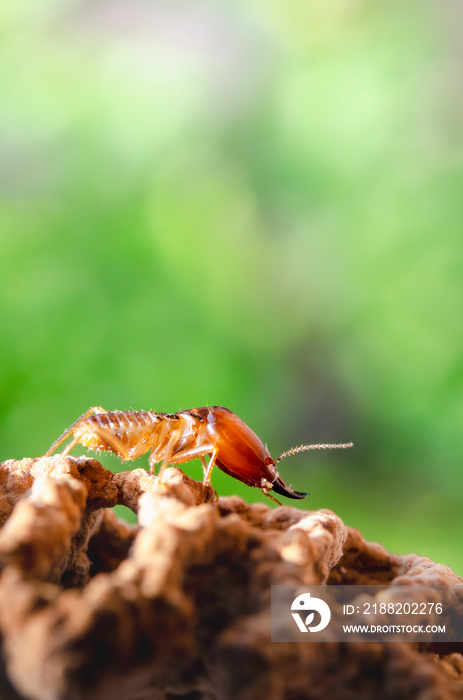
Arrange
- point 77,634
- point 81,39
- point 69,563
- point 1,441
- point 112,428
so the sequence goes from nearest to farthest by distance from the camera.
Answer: point 77,634 < point 69,563 < point 112,428 < point 1,441 < point 81,39

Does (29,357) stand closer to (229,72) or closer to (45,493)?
(229,72)

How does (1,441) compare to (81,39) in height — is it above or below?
below

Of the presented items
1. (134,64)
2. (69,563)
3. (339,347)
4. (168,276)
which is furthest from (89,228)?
(69,563)

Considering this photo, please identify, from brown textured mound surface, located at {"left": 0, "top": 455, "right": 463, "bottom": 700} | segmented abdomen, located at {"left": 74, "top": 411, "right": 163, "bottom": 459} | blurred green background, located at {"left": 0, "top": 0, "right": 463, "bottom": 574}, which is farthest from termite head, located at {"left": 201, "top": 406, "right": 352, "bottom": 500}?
blurred green background, located at {"left": 0, "top": 0, "right": 463, "bottom": 574}

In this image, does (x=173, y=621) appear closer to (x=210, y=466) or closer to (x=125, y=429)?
(x=210, y=466)

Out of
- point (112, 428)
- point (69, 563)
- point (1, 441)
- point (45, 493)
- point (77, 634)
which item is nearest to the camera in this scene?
point (77, 634)

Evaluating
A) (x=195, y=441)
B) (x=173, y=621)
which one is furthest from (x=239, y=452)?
(x=173, y=621)
